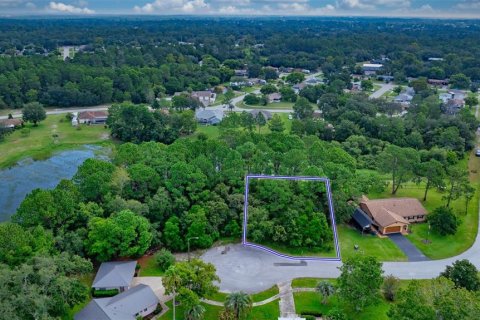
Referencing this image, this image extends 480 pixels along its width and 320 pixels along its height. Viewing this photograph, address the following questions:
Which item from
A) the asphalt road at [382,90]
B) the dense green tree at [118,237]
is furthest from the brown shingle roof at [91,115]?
the asphalt road at [382,90]

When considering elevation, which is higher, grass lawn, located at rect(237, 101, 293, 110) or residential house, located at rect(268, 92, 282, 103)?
residential house, located at rect(268, 92, 282, 103)

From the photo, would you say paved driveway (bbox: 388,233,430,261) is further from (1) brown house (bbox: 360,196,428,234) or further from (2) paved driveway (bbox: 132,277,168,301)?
(2) paved driveway (bbox: 132,277,168,301)

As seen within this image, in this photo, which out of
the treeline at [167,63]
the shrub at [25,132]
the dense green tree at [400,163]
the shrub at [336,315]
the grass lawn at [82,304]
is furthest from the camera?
the treeline at [167,63]

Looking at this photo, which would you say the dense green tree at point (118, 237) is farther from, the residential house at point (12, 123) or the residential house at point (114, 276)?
the residential house at point (12, 123)

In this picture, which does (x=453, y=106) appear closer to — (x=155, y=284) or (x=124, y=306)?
(x=155, y=284)

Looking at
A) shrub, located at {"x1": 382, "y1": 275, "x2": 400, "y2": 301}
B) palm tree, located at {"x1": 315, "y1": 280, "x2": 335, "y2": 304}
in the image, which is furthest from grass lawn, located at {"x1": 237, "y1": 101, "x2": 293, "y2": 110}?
palm tree, located at {"x1": 315, "y1": 280, "x2": 335, "y2": 304}
